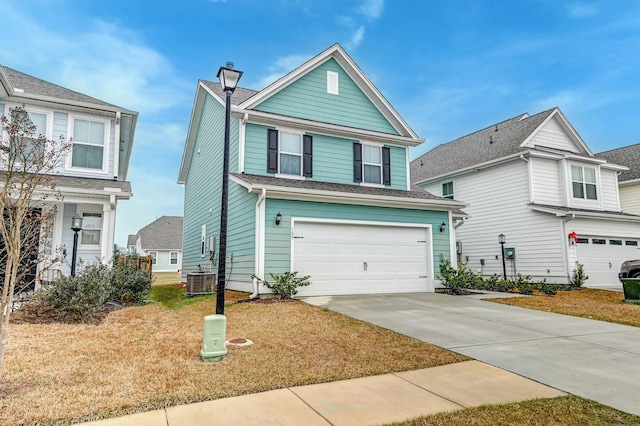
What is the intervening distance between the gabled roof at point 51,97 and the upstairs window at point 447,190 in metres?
15.7

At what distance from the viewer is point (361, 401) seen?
3.62 meters

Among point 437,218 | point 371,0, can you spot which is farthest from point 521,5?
point 437,218

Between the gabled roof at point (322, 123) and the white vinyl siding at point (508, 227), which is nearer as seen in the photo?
the gabled roof at point (322, 123)

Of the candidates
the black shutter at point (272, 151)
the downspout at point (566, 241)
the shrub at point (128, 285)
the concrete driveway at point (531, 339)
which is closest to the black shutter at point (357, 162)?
the black shutter at point (272, 151)

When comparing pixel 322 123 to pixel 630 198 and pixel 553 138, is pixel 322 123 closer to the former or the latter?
pixel 553 138

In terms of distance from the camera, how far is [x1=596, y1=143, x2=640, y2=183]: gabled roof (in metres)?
20.8

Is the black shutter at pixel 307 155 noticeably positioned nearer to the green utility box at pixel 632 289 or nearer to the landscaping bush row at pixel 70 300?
the landscaping bush row at pixel 70 300

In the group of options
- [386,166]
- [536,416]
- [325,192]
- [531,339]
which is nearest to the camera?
[536,416]

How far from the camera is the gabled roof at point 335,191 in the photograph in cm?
1073

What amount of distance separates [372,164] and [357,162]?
64cm

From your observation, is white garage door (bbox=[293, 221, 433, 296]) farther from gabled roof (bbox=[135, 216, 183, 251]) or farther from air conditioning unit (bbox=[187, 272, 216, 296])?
gabled roof (bbox=[135, 216, 183, 251])

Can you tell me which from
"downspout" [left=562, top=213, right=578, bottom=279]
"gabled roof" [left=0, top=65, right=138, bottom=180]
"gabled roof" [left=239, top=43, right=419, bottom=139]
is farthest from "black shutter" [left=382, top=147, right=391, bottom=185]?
"gabled roof" [left=0, top=65, right=138, bottom=180]

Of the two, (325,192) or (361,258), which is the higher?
(325,192)

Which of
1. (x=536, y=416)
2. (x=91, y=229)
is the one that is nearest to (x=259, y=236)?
(x=91, y=229)
